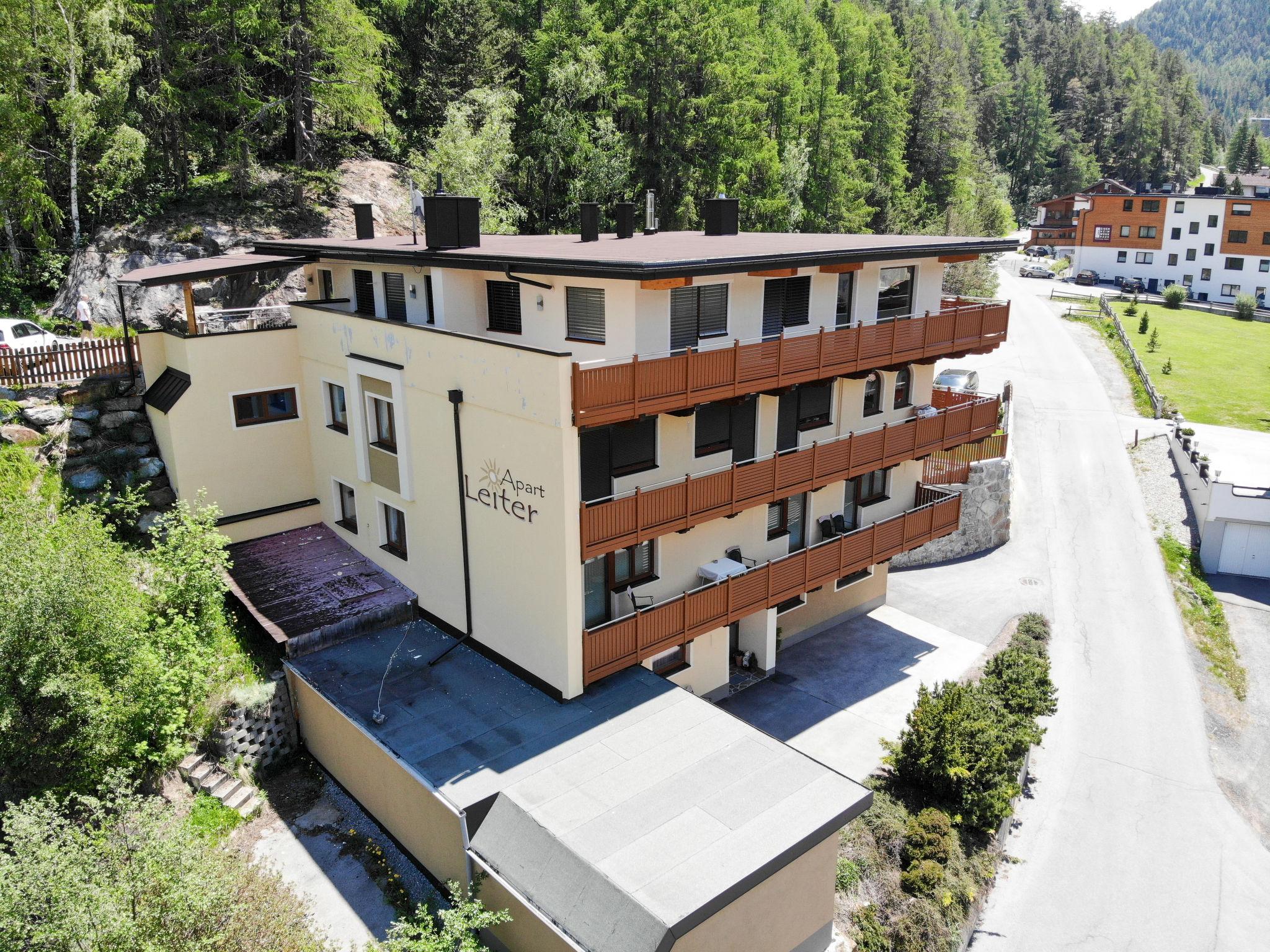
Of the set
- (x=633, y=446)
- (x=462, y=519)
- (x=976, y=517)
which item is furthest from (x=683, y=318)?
(x=976, y=517)

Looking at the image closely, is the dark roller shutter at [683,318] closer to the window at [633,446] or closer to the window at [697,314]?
the window at [697,314]

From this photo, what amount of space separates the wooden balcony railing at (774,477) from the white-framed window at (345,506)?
1005 centimetres

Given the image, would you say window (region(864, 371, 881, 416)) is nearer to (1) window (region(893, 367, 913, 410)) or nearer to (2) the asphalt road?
(1) window (region(893, 367, 913, 410))

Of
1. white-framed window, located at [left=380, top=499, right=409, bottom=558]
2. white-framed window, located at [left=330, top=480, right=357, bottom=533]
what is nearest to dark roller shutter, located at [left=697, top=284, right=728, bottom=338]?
white-framed window, located at [left=380, top=499, right=409, bottom=558]

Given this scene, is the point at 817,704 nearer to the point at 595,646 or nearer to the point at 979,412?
the point at 595,646

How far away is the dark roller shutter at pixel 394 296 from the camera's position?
2356 centimetres

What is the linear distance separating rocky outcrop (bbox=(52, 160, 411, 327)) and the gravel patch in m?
38.0

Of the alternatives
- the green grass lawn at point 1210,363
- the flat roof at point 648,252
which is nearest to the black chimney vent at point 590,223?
the flat roof at point 648,252

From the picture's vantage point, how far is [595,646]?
715 inches

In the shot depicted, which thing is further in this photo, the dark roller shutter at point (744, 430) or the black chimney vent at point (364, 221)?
the black chimney vent at point (364, 221)

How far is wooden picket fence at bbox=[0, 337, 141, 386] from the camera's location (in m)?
24.6

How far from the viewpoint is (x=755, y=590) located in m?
21.4

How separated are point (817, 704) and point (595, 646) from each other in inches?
321

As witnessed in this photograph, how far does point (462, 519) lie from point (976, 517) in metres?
22.0
